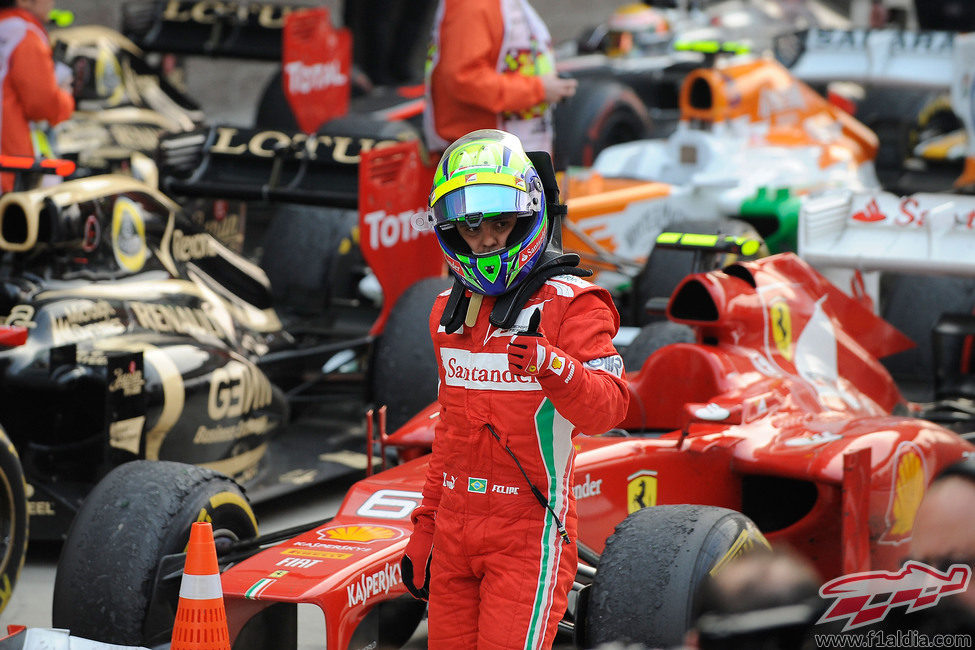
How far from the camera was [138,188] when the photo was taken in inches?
254

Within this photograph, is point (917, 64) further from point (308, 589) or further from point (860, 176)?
point (308, 589)

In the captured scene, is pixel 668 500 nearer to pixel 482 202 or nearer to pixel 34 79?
pixel 482 202

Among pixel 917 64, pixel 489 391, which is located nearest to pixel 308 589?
pixel 489 391

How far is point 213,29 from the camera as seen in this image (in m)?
11.3

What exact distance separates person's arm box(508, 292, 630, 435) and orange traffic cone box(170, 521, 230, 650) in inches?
38.5

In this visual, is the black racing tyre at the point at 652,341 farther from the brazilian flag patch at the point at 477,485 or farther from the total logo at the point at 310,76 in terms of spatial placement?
the total logo at the point at 310,76

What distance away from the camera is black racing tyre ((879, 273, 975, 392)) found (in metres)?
7.58

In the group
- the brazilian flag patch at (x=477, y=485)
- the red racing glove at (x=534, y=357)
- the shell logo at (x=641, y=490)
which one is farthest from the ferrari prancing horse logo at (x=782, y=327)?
the red racing glove at (x=534, y=357)

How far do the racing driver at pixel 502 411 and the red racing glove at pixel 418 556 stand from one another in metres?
0.08

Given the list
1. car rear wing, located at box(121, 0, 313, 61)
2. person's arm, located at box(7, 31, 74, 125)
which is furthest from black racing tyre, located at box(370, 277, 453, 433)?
car rear wing, located at box(121, 0, 313, 61)

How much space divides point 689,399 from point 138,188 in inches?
103

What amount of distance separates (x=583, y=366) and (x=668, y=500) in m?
1.63

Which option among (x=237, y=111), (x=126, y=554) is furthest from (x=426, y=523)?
(x=237, y=111)

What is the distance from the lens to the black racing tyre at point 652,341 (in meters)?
5.84
